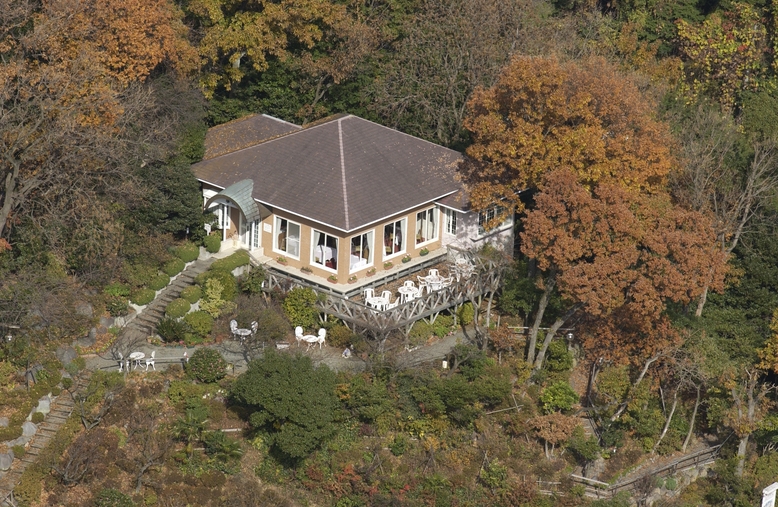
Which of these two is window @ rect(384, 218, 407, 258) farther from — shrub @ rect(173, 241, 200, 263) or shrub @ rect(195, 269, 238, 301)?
shrub @ rect(173, 241, 200, 263)

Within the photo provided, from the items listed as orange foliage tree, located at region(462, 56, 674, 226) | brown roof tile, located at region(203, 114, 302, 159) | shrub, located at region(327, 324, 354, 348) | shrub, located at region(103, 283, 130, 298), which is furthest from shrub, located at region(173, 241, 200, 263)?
orange foliage tree, located at region(462, 56, 674, 226)

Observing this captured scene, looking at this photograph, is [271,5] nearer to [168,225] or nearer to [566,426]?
A: [168,225]

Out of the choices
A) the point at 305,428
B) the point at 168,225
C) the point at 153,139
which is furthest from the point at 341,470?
the point at 153,139

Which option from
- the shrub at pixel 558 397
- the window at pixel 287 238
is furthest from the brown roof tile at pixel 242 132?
the shrub at pixel 558 397

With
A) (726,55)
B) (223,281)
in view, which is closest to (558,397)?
(223,281)

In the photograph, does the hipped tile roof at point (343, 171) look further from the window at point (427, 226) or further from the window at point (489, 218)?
the window at point (489, 218)
